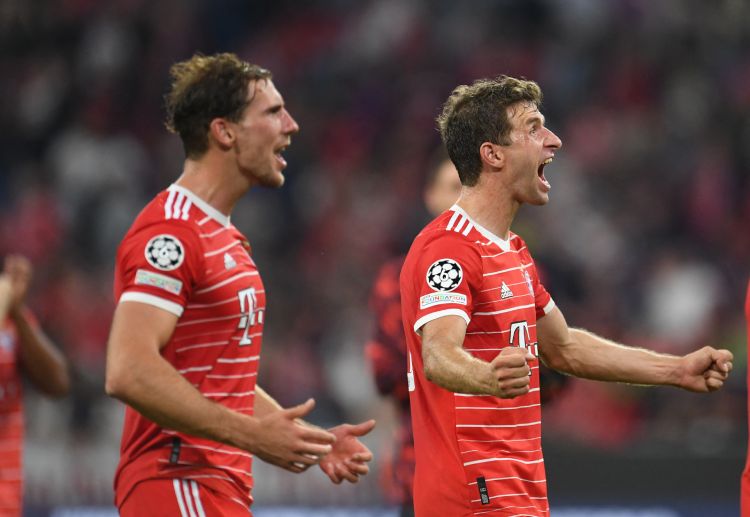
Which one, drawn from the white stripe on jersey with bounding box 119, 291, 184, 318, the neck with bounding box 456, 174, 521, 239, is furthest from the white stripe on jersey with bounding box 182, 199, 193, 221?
the neck with bounding box 456, 174, 521, 239

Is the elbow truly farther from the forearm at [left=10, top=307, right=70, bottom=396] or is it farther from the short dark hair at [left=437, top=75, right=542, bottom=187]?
the forearm at [left=10, top=307, right=70, bottom=396]

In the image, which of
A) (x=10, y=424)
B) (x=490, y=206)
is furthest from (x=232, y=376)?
(x=10, y=424)

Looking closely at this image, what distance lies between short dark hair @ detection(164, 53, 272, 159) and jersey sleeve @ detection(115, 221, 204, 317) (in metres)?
0.42

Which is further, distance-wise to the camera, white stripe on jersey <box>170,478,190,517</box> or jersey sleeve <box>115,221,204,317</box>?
white stripe on jersey <box>170,478,190,517</box>

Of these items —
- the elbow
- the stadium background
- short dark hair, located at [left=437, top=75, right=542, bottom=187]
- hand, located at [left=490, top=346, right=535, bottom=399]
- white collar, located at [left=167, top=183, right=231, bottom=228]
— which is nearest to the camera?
hand, located at [left=490, top=346, right=535, bottom=399]

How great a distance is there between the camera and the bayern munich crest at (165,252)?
4039 millimetres

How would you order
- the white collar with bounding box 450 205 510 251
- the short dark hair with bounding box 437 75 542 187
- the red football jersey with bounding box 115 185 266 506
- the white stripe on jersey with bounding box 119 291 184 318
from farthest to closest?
the short dark hair with bounding box 437 75 542 187 < the white collar with bounding box 450 205 510 251 < the red football jersey with bounding box 115 185 266 506 < the white stripe on jersey with bounding box 119 291 184 318

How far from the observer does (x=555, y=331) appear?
192 inches

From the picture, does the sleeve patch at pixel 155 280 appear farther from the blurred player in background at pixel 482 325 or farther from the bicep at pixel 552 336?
the bicep at pixel 552 336

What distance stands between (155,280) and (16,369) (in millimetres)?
2602

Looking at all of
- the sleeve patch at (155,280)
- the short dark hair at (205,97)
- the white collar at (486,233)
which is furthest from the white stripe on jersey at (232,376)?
the white collar at (486,233)

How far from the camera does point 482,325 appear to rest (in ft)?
14.3

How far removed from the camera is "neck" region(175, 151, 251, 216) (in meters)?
4.42

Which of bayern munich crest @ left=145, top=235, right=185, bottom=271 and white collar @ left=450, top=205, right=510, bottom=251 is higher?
white collar @ left=450, top=205, right=510, bottom=251
